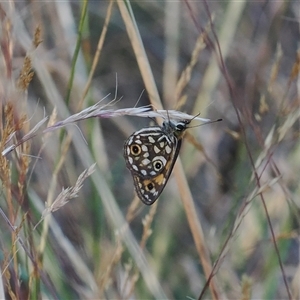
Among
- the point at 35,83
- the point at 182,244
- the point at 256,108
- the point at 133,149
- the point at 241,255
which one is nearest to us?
the point at 133,149

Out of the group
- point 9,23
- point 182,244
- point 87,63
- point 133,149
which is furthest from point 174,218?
point 9,23

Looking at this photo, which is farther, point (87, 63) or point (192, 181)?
point (192, 181)

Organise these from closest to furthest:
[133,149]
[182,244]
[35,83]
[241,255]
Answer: [133,149] < [241,255] < [182,244] < [35,83]

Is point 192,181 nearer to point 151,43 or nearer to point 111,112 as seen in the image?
point 151,43

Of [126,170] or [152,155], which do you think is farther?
[126,170]

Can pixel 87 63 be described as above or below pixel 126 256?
above
